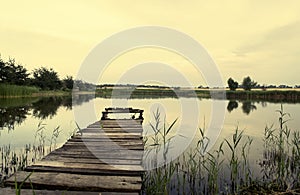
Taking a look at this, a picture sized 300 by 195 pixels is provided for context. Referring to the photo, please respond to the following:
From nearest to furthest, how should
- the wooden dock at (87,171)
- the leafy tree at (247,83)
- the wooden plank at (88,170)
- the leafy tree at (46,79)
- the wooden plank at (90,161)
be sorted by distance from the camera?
the wooden dock at (87,171) → the wooden plank at (88,170) → the wooden plank at (90,161) → the leafy tree at (46,79) → the leafy tree at (247,83)

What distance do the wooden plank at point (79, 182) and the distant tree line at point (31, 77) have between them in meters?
29.2

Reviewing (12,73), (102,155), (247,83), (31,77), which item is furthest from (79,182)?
(247,83)

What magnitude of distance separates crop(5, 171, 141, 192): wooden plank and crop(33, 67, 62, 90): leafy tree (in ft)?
169

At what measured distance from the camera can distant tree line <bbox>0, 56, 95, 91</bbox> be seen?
3978 cm

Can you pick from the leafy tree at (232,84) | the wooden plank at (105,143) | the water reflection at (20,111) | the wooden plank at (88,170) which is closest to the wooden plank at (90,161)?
the wooden plank at (88,170)

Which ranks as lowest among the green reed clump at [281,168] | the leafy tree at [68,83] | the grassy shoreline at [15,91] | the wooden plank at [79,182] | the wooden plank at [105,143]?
the green reed clump at [281,168]

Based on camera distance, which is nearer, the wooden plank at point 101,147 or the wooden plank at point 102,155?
the wooden plank at point 102,155

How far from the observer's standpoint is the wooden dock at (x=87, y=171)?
9.61 feet

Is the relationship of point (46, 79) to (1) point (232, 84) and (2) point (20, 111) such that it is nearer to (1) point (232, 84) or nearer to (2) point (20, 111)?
(2) point (20, 111)

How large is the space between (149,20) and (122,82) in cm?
644

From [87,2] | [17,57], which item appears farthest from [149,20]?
[17,57]

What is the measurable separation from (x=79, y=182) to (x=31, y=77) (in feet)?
177

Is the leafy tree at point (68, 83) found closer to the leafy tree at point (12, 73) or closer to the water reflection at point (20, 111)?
the leafy tree at point (12, 73)

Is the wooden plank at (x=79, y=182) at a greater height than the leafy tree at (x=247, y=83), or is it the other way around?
the leafy tree at (x=247, y=83)
